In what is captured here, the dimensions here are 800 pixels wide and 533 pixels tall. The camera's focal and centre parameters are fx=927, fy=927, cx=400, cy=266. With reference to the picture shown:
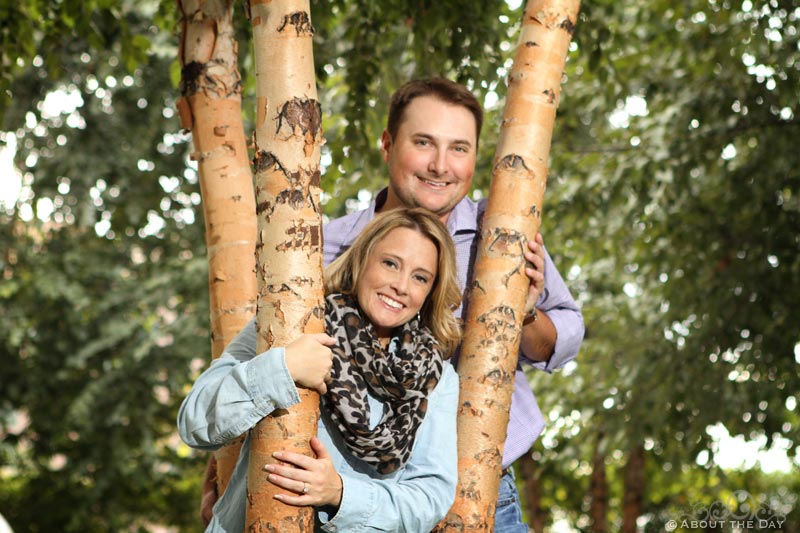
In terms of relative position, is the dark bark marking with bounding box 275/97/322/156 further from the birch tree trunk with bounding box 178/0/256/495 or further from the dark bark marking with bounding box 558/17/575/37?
the dark bark marking with bounding box 558/17/575/37

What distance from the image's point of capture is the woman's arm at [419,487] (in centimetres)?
200

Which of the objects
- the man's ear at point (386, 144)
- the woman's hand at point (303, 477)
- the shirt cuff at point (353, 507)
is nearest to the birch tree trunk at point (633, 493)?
the man's ear at point (386, 144)

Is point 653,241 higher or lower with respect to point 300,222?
higher

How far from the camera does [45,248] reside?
10.2 metres

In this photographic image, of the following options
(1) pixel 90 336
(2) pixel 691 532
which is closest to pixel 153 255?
(1) pixel 90 336

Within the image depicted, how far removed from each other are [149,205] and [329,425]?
773cm

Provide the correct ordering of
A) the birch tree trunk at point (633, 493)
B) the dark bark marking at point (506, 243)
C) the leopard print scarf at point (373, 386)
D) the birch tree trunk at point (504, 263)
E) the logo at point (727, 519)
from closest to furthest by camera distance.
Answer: the leopard print scarf at point (373, 386)
the birch tree trunk at point (504, 263)
the dark bark marking at point (506, 243)
the logo at point (727, 519)
the birch tree trunk at point (633, 493)

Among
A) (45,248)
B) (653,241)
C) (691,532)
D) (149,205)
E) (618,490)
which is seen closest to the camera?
(653,241)

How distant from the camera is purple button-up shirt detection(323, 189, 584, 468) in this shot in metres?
2.64

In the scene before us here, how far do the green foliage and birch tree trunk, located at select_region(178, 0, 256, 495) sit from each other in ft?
4.12

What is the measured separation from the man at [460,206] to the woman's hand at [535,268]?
0.39 feet

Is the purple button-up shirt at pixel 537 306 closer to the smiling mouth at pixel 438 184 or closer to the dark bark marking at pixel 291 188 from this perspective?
the smiling mouth at pixel 438 184

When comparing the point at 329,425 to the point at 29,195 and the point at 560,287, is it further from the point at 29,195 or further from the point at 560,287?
the point at 29,195

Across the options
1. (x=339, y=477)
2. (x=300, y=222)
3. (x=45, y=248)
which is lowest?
(x=339, y=477)
